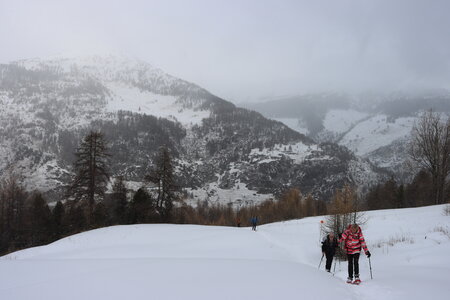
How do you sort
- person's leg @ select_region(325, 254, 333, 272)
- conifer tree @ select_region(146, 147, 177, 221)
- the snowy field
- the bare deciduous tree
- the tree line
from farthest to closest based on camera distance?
conifer tree @ select_region(146, 147, 177, 221)
the bare deciduous tree
the tree line
person's leg @ select_region(325, 254, 333, 272)
the snowy field

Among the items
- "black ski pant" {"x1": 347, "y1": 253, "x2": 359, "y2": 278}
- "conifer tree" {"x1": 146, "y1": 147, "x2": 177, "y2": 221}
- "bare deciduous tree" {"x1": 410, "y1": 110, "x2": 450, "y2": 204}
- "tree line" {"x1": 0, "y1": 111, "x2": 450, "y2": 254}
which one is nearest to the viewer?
"black ski pant" {"x1": 347, "y1": 253, "x2": 359, "y2": 278}

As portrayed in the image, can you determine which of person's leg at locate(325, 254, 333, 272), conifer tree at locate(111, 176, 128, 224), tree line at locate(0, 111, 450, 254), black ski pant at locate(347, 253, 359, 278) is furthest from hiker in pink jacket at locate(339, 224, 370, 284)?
conifer tree at locate(111, 176, 128, 224)

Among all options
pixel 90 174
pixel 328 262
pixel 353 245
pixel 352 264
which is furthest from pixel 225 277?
pixel 90 174

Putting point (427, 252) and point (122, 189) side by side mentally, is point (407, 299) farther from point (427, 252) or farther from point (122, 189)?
point (122, 189)

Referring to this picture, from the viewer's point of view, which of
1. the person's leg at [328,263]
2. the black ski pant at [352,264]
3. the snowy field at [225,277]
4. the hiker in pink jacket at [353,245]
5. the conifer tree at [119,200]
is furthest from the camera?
the conifer tree at [119,200]

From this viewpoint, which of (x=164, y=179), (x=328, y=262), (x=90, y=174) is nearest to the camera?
(x=328, y=262)

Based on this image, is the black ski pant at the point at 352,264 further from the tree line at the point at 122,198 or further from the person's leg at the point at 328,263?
the tree line at the point at 122,198

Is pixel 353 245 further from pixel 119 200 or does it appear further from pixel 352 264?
pixel 119 200

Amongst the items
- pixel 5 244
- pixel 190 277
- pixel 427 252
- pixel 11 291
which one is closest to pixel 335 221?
pixel 427 252

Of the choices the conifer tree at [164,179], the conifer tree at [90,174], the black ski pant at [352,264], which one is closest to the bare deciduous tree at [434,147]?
the black ski pant at [352,264]

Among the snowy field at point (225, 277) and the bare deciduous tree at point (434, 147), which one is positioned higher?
the bare deciduous tree at point (434, 147)

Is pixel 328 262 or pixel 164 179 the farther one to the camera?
pixel 164 179

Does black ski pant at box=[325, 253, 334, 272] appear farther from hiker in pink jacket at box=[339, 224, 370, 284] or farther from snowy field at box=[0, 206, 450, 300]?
hiker in pink jacket at box=[339, 224, 370, 284]

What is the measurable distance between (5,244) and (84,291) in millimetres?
59222
